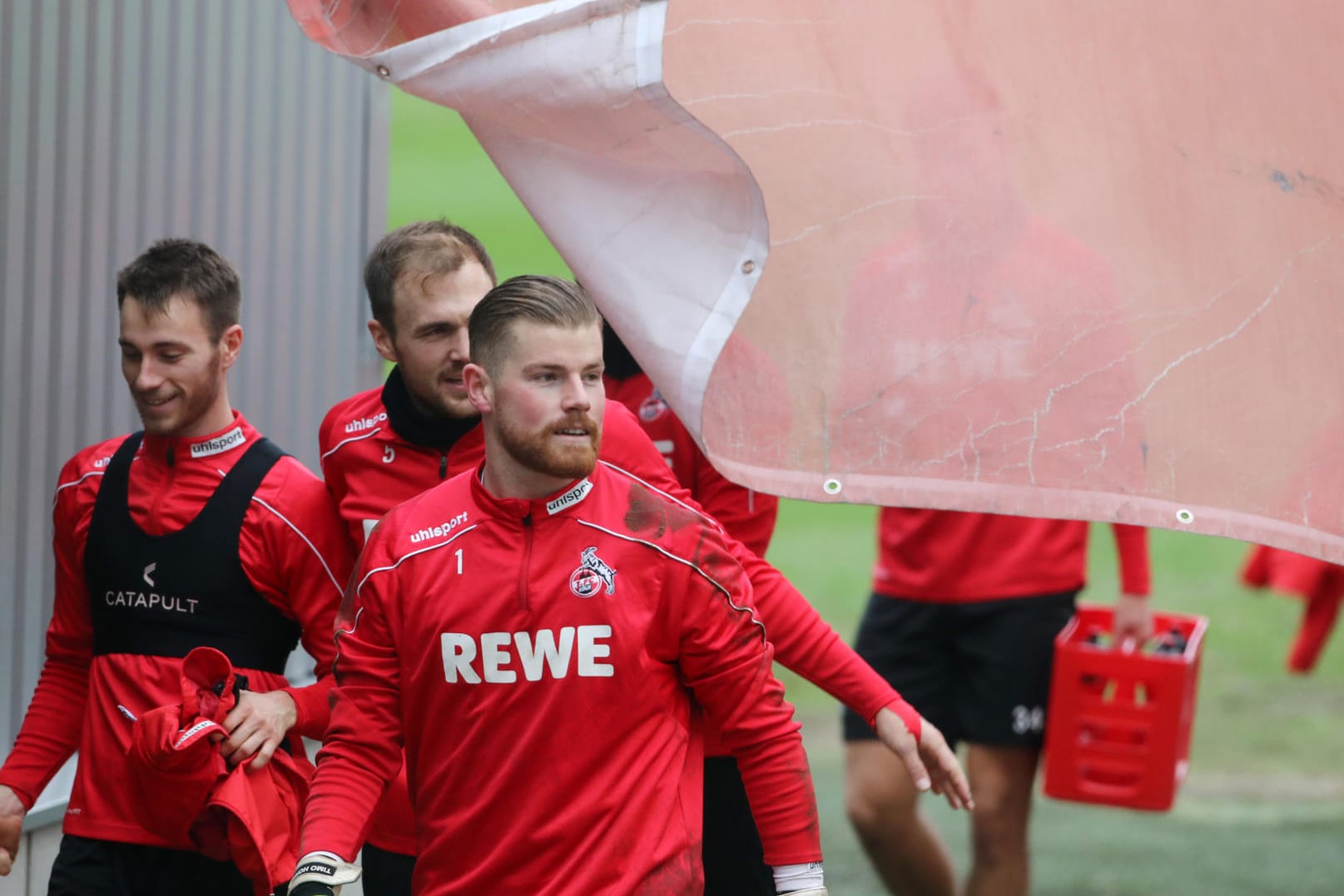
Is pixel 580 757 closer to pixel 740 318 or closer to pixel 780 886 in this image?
pixel 780 886

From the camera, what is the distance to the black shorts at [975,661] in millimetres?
5016

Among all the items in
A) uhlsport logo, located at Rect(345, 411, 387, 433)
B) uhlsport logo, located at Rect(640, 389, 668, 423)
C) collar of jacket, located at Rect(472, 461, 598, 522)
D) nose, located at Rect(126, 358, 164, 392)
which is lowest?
collar of jacket, located at Rect(472, 461, 598, 522)

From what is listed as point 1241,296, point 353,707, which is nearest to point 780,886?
point 353,707

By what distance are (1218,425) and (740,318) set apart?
754 mm

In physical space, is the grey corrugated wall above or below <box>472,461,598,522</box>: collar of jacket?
above

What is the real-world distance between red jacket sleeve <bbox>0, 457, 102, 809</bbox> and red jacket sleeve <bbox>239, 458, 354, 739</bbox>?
14.1 inches

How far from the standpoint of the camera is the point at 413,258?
3221mm

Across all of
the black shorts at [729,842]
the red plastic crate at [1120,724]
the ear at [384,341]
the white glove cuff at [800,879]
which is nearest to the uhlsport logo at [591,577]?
the white glove cuff at [800,879]

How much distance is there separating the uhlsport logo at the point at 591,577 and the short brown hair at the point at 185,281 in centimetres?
98

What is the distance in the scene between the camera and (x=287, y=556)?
3.15 m

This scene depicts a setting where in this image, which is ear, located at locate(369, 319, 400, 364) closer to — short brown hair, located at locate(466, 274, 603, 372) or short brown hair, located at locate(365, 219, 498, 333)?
short brown hair, located at locate(365, 219, 498, 333)

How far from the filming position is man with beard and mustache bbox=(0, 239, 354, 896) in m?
3.14

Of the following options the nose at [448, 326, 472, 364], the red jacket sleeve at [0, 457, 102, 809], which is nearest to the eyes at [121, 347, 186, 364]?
the red jacket sleeve at [0, 457, 102, 809]

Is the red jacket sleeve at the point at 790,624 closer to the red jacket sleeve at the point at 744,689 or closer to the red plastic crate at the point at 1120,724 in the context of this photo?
the red jacket sleeve at the point at 744,689
